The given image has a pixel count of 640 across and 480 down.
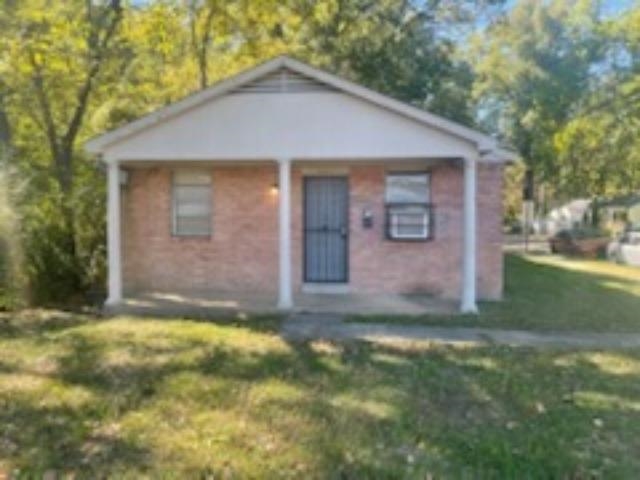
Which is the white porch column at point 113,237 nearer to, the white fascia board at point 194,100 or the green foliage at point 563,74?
the white fascia board at point 194,100

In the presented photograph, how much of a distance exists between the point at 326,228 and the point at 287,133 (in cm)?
241

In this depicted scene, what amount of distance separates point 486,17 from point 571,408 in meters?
22.1

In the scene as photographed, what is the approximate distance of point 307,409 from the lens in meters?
5.57

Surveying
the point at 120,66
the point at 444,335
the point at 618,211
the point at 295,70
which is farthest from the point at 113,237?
the point at 618,211

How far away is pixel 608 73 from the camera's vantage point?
36.6m

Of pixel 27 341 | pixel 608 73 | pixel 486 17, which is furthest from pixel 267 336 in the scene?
pixel 608 73

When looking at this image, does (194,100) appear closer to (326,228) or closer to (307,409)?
(326,228)

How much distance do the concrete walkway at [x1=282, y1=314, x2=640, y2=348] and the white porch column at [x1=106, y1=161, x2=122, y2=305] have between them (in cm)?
325

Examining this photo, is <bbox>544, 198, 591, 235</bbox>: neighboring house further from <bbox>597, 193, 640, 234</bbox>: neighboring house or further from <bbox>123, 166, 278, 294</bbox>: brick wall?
<bbox>123, 166, 278, 294</bbox>: brick wall

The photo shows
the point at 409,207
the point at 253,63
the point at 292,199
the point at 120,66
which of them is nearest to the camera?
the point at 409,207

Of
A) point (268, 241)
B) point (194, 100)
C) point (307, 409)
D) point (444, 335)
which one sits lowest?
point (307, 409)

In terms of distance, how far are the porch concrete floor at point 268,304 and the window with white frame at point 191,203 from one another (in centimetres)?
131

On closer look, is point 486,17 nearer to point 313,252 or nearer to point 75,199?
point 313,252

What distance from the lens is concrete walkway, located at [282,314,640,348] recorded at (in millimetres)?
8219
